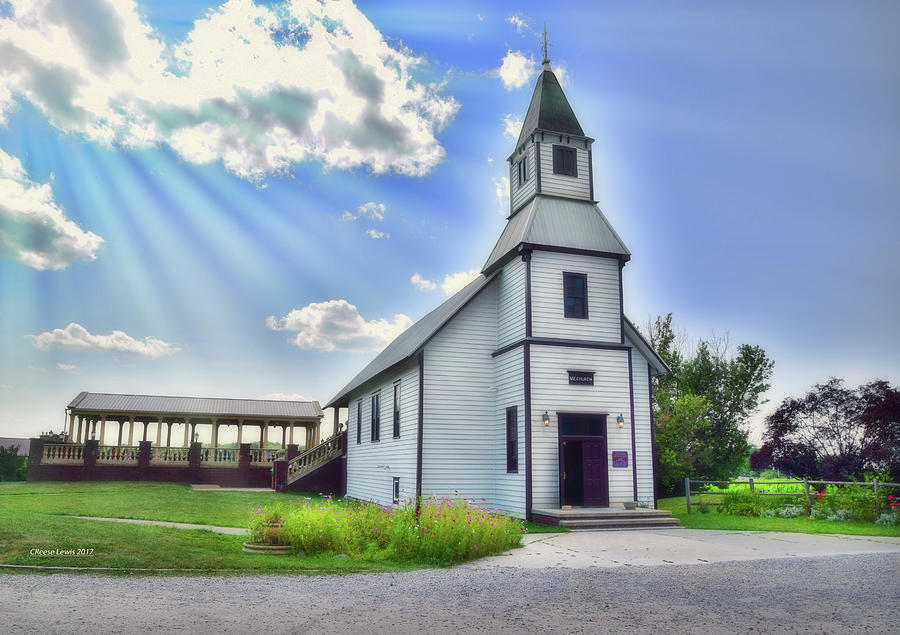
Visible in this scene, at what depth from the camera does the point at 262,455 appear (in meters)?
35.1

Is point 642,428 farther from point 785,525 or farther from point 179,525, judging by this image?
point 179,525

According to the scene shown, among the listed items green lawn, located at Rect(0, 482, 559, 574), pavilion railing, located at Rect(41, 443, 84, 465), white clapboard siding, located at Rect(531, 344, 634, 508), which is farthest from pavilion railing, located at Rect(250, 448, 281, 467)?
white clapboard siding, located at Rect(531, 344, 634, 508)

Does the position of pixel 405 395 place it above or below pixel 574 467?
above

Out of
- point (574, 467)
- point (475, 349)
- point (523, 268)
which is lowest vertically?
point (574, 467)

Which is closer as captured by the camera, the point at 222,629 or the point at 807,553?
the point at 222,629

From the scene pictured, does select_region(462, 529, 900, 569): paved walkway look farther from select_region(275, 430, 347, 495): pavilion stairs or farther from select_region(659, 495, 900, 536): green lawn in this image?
select_region(275, 430, 347, 495): pavilion stairs


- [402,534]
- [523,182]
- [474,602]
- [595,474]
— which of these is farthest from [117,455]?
[474,602]

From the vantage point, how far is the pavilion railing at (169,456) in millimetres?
34000

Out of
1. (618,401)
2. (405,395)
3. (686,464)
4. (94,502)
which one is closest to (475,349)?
(405,395)

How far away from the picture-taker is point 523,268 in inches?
763

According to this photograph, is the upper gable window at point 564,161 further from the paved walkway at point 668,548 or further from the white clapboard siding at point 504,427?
the paved walkway at point 668,548

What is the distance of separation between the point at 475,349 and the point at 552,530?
248 inches

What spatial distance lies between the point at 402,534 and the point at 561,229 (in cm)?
1134

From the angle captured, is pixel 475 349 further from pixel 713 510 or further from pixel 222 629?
pixel 222 629
